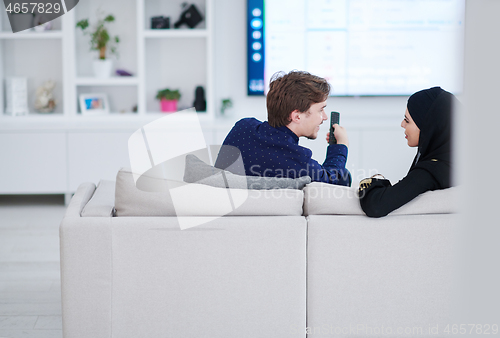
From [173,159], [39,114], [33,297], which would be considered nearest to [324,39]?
[173,159]

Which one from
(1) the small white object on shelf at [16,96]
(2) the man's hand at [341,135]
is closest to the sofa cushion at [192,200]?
(2) the man's hand at [341,135]

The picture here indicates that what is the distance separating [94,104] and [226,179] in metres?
2.97

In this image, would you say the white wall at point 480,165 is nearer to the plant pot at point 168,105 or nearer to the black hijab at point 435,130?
the black hijab at point 435,130

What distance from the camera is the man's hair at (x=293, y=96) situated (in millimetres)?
1941

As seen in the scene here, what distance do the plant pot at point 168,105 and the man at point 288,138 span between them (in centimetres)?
232

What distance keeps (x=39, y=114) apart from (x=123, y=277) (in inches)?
120

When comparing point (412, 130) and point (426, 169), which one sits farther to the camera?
point (412, 130)

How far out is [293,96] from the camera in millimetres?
1946

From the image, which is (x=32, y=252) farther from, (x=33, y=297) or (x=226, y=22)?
(x=226, y=22)

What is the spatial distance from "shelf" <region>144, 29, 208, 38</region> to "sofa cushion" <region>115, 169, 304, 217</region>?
8.78 feet

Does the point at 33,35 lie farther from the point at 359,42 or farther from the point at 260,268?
the point at 260,268

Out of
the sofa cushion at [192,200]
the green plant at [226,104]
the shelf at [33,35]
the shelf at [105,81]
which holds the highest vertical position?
the shelf at [33,35]

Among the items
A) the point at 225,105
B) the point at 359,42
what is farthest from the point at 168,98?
the point at 359,42

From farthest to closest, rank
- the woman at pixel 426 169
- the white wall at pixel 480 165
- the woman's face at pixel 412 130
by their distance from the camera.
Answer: the woman's face at pixel 412 130 < the woman at pixel 426 169 < the white wall at pixel 480 165
